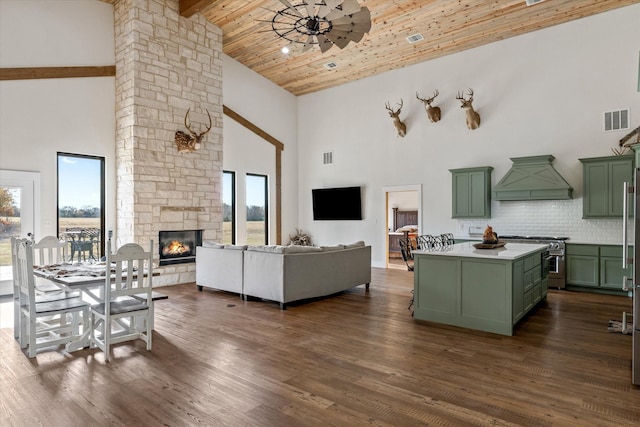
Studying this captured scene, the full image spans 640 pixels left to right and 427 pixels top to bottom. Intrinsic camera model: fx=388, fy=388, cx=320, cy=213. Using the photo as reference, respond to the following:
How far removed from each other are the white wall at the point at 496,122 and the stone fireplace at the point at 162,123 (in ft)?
11.9

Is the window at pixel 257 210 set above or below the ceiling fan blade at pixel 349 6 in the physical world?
below

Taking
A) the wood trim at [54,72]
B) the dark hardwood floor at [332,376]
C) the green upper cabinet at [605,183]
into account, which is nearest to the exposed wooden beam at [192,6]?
the wood trim at [54,72]

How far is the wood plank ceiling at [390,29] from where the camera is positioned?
272 inches

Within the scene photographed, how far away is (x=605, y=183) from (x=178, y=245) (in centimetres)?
785

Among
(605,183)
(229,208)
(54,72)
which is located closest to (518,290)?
(605,183)

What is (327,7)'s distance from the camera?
431cm

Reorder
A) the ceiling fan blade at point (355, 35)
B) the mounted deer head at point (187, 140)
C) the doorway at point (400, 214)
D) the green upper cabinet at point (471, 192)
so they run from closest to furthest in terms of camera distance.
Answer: the ceiling fan blade at point (355, 35)
the mounted deer head at point (187, 140)
the green upper cabinet at point (471, 192)
the doorway at point (400, 214)

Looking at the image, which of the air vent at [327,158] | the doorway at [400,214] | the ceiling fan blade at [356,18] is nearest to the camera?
the ceiling fan blade at [356,18]

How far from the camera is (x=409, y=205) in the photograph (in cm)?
1255

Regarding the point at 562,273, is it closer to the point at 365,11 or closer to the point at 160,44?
the point at 365,11

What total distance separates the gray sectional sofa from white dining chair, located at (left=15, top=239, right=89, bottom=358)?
2351mm

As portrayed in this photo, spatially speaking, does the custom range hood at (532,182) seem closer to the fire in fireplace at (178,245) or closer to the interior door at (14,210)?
the fire in fireplace at (178,245)

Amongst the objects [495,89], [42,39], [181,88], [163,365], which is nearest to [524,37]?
[495,89]

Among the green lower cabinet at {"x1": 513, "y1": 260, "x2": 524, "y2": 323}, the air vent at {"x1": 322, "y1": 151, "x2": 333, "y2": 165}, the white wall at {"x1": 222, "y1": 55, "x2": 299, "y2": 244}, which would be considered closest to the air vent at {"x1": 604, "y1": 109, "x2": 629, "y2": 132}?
the green lower cabinet at {"x1": 513, "y1": 260, "x2": 524, "y2": 323}
